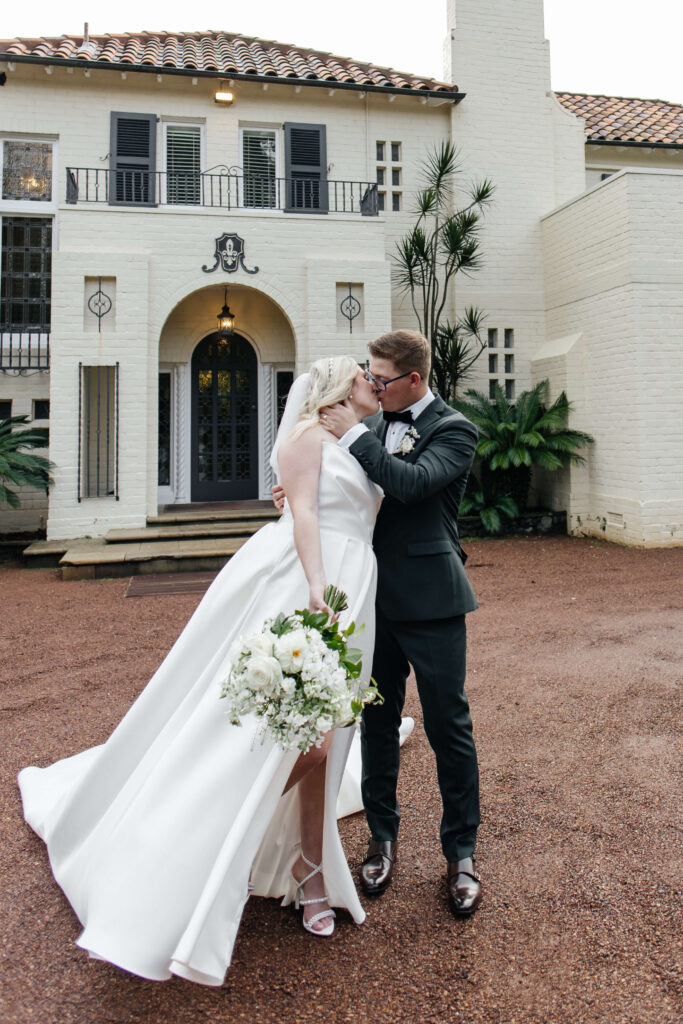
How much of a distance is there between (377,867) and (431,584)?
1.10m

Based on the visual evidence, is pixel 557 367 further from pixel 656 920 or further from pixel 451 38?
pixel 656 920

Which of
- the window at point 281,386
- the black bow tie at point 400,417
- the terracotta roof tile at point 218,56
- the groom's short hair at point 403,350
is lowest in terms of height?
the black bow tie at point 400,417

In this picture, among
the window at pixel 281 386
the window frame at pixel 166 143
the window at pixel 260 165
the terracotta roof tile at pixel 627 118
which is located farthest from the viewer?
the terracotta roof tile at pixel 627 118

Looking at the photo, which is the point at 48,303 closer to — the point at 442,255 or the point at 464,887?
the point at 442,255

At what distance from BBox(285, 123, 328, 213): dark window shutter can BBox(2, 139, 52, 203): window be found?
13.4ft

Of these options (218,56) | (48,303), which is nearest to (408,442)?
(48,303)

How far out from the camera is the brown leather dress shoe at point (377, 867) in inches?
99.8

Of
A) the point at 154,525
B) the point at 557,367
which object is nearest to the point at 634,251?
the point at 557,367

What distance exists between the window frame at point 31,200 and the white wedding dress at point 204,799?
454 inches

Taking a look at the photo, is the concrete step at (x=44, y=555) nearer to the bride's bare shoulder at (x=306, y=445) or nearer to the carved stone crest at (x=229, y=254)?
the carved stone crest at (x=229, y=254)

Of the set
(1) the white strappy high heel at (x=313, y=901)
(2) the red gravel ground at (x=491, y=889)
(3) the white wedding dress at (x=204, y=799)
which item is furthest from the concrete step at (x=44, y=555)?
→ (1) the white strappy high heel at (x=313, y=901)

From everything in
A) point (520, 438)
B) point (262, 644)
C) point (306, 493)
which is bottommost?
point (262, 644)

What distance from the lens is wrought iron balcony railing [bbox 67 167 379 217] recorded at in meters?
11.5

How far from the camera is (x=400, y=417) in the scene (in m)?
2.67
